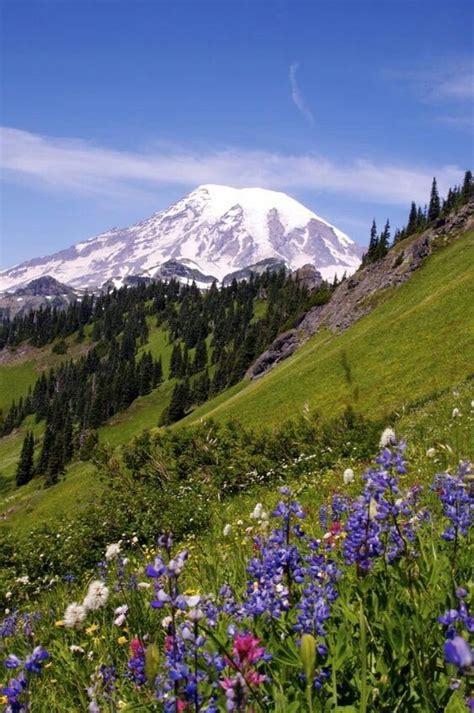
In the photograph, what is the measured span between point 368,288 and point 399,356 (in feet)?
121

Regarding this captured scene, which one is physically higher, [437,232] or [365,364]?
[437,232]

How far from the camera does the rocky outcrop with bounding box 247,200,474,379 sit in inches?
2756

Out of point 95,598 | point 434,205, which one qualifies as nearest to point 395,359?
point 95,598

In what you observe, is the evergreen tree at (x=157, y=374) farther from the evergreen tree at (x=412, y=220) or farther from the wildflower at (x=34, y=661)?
the wildflower at (x=34, y=661)

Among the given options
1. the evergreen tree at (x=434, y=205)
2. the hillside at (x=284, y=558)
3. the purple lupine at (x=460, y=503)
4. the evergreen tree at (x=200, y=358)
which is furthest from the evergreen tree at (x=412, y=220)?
the purple lupine at (x=460, y=503)

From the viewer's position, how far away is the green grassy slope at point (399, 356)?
38156 mm

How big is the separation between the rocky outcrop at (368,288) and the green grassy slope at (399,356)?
361 cm

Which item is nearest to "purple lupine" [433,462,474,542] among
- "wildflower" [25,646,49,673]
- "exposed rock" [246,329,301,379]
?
"wildflower" [25,646,49,673]

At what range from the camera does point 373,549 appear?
3.42 meters

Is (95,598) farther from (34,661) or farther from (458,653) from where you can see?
(458,653)

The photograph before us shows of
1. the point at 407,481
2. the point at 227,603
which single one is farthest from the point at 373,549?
the point at 407,481

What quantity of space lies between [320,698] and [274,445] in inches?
837

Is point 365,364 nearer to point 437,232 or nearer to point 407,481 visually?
point 437,232

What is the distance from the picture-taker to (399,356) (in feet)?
146
